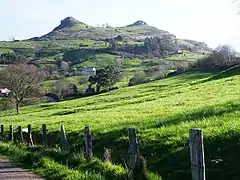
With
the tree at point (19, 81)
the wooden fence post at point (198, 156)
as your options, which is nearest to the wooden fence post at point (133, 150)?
the wooden fence post at point (198, 156)

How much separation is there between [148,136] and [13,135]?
50.3 ft

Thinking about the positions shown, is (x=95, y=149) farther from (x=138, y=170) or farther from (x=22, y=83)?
(x=22, y=83)

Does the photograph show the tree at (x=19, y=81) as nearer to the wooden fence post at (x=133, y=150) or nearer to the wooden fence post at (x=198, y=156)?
the wooden fence post at (x=133, y=150)

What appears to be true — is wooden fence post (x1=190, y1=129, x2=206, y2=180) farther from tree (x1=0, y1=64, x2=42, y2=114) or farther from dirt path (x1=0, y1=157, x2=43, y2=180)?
tree (x1=0, y1=64, x2=42, y2=114)

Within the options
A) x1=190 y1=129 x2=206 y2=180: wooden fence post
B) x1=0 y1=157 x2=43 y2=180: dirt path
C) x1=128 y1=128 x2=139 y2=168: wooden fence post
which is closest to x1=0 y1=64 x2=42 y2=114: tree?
x1=0 y1=157 x2=43 y2=180: dirt path

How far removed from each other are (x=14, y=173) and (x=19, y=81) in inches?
2350

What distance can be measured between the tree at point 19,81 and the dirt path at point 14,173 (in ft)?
187

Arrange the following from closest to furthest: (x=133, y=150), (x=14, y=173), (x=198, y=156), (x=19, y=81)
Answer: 1. (x=198, y=156)
2. (x=133, y=150)
3. (x=14, y=173)
4. (x=19, y=81)

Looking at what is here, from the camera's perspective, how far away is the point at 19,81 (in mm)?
72625

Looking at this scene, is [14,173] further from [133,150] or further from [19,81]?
[19,81]

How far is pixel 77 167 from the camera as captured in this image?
44.4 ft

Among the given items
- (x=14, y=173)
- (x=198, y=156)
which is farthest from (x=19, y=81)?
(x=198, y=156)

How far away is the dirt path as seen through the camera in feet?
44.4

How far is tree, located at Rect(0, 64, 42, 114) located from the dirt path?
57022 mm
